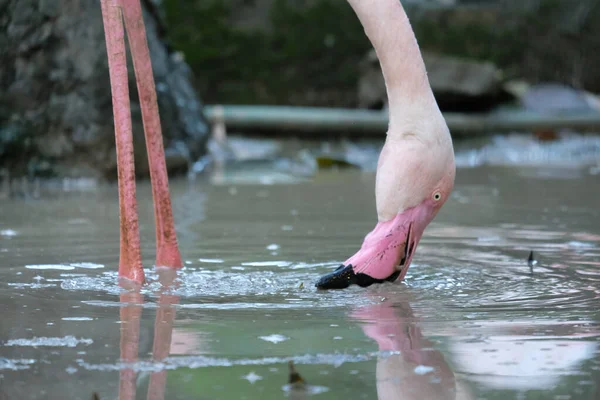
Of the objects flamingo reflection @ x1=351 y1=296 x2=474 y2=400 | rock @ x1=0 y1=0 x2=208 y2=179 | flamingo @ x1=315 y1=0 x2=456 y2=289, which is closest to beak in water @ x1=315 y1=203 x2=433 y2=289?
flamingo @ x1=315 y1=0 x2=456 y2=289

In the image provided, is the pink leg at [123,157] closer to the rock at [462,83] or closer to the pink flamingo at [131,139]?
the pink flamingo at [131,139]

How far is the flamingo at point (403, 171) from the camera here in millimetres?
3400

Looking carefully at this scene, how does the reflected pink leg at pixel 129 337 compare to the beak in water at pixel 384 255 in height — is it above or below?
below

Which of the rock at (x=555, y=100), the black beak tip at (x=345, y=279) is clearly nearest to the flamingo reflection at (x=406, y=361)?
the black beak tip at (x=345, y=279)

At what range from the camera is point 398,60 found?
3482 mm

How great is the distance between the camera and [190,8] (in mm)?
14508

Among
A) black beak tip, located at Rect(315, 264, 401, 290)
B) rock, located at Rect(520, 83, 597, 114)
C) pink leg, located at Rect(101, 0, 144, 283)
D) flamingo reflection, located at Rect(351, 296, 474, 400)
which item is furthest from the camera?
rock, located at Rect(520, 83, 597, 114)

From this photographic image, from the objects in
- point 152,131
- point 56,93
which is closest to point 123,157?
point 152,131

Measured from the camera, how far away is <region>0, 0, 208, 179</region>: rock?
8.41m

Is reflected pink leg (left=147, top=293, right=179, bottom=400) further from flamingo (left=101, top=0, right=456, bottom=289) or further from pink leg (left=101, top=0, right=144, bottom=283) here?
flamingo (left=101, top=0, right=456, bottom=289)

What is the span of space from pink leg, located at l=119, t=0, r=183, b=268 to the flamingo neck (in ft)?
2.77

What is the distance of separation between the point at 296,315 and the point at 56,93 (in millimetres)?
5926

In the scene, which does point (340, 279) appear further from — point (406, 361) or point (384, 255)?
point (406, 361)

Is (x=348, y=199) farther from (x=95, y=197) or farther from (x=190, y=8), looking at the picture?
(x=190, y=8)
